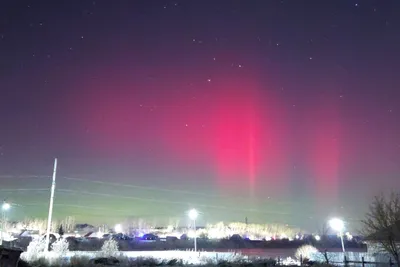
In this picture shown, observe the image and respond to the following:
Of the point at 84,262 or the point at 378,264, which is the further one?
the point at 378,264

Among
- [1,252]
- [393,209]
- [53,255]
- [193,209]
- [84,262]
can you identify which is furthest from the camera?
[193,209]

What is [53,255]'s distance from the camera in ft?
125

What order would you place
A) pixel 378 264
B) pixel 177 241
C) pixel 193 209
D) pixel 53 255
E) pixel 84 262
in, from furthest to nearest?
pixel 177 241
pixel 193 209
pixel 378 264
pixel 53 255
pixel 84 262

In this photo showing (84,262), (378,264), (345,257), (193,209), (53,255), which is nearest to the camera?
(84,262)

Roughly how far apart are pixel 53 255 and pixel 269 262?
21.2 m

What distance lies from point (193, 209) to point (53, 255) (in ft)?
88.6


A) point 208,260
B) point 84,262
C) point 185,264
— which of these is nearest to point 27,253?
Answer: point 84,262

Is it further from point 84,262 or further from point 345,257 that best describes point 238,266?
point 345,257

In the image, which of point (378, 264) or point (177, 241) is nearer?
point (378, 264)

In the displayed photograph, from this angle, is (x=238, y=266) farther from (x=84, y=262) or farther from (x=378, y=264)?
(x=378, y=264)

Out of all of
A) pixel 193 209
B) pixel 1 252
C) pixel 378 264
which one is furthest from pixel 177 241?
pixel 1 252

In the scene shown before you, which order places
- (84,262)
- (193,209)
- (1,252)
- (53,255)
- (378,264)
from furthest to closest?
(193,209) → (378,264) → (53,255) → (84,262) → (1,252)

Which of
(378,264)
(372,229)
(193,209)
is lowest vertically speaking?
(378,264)

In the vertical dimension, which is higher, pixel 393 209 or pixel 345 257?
pixel 393 209
